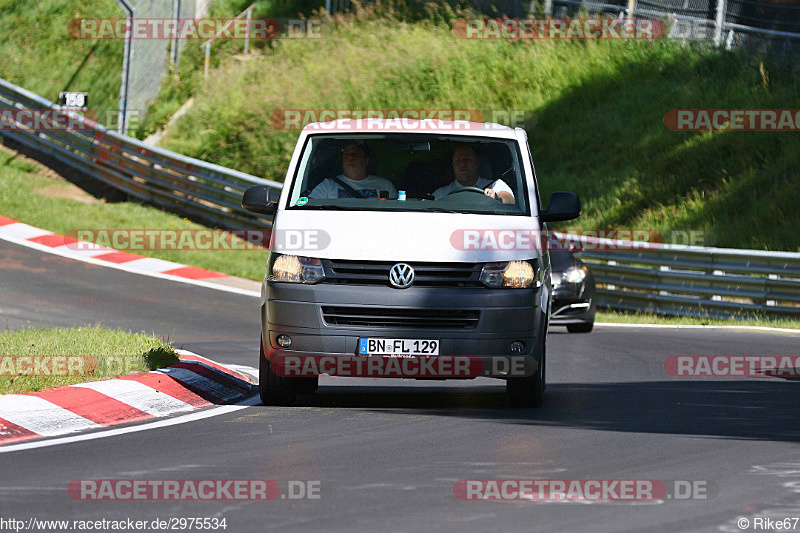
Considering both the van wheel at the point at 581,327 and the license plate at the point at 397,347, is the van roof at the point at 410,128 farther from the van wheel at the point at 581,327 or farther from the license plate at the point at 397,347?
the van wheel at the point at 581,327

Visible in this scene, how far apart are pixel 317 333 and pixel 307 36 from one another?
1104 inches

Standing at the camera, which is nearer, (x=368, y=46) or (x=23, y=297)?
(x=23, y=297)

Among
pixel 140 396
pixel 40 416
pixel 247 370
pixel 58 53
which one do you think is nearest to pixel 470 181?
pixel 140 396

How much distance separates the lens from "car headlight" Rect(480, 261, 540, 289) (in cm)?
951

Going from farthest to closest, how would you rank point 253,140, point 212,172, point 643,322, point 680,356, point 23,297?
point 253,140
point 212,172
point 643,322
point 23,297
point 680,356

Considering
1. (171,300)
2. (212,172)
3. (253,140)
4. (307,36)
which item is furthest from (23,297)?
(307,36)

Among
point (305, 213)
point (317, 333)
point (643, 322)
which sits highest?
point (305, 213)

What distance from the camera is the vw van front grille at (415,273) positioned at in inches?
371

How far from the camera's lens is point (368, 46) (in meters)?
35.7

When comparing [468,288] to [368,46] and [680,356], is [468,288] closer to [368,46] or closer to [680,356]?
[680,356]

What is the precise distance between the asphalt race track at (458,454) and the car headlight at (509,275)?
886 mm

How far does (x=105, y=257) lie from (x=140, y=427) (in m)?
14.3

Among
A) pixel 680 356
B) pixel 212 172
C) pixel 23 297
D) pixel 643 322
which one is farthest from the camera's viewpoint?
pixel 212 172

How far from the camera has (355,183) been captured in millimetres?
10375
